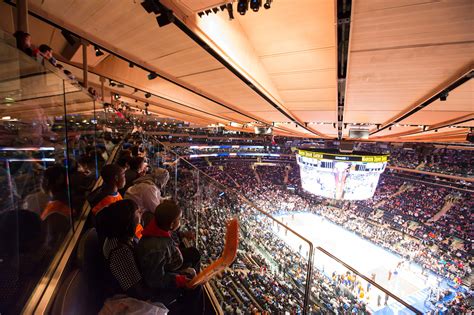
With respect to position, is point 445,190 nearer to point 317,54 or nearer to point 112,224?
point 317,54

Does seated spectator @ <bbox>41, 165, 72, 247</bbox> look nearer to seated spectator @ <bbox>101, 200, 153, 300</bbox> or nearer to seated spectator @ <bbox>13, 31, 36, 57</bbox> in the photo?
seated spectator @ <bbox>101, 200, 153, 300</bbox>

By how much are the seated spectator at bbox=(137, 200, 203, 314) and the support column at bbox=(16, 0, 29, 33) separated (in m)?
2.09

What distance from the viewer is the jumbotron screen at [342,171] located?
46.6ft

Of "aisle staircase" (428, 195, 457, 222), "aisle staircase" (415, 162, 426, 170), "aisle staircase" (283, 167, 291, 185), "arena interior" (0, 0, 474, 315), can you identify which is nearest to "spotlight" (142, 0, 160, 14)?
"arena interior" (0, 0, 474, 315)

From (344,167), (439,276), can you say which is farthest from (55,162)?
(439,276)

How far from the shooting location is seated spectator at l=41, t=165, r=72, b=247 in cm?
168

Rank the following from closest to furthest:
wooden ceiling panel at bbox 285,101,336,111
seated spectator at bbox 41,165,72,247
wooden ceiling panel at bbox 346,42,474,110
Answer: seated spectator at bbox 41,165,72,247 → wooden ceiling panel at bbox 346,42,474,110 → wooden ceiling panel at bbox 285,101,336,111

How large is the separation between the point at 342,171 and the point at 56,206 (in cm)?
1540

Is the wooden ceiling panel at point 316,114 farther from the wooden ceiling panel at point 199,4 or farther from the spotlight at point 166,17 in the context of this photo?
the spotlight at point 166,17

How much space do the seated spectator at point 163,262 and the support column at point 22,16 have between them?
2.09 metres

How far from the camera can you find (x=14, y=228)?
3.96ft

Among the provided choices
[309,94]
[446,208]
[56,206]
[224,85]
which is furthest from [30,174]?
[446,208]

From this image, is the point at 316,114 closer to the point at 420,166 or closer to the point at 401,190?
the point at 420,166

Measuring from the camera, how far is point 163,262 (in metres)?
1.67
